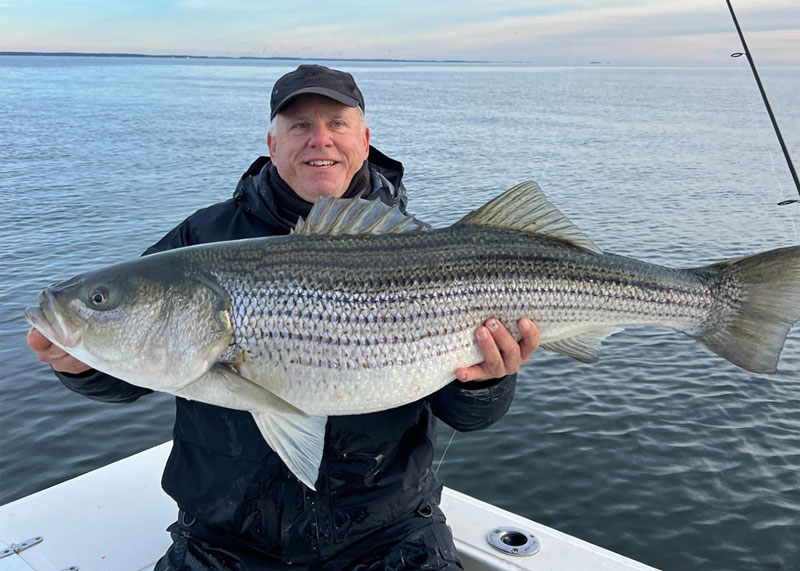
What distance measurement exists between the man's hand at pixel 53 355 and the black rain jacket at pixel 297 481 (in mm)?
64

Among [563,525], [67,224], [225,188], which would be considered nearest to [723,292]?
[563,525]

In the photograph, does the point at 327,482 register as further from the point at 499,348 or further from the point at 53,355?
the point at 53,355

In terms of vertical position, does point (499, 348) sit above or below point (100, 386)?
above

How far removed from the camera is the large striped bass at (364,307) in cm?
275

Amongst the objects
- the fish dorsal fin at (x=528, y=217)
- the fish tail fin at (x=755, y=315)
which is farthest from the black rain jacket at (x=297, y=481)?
the fish tail fin at (x=755, y=315)

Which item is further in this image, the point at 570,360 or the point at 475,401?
the point at 570,360

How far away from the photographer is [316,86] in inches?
144

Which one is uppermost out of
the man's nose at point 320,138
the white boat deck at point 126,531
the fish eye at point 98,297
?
the man's nose at point 320,138

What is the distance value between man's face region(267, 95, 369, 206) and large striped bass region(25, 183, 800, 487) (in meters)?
0.67

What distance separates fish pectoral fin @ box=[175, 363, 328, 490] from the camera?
269 centimetres

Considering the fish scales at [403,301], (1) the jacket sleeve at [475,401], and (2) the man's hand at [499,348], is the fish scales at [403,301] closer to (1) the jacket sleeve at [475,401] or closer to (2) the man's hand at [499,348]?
(2) the man's hand at [499,348]

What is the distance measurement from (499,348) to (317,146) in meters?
1.47

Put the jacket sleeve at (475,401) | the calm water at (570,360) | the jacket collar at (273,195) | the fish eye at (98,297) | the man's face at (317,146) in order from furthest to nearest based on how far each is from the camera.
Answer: the calm water at (570,360) < the man's face at (317,146) < the jacket collar at (273,195) < the jacket sleeve at (475,401) < the fish eye at (98,297)

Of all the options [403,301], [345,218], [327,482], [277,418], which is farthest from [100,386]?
[403,301]
